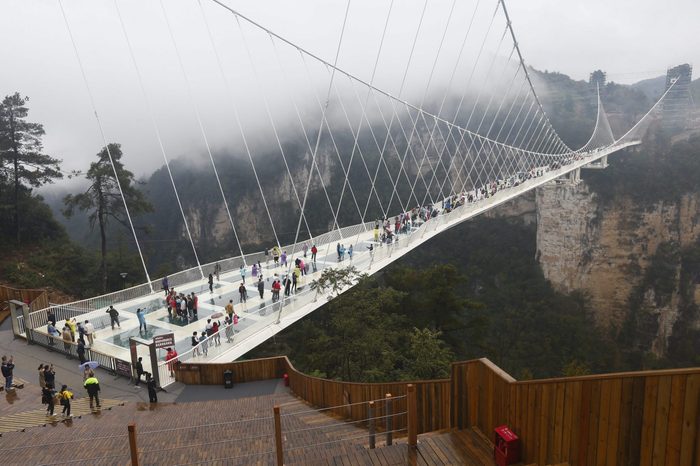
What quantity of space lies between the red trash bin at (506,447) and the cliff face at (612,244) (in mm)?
48261

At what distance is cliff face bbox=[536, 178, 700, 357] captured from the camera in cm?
4394

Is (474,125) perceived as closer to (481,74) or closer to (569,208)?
(481,74)

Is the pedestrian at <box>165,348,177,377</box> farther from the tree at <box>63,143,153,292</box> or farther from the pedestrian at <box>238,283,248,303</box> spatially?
the tree at <box>63,143,153,292</box>

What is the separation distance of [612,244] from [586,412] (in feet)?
174

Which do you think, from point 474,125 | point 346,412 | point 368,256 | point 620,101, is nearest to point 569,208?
point 474,125

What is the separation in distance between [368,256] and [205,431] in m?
10.8

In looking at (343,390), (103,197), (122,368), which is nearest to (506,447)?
(343,390)

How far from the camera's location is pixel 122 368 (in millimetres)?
9977

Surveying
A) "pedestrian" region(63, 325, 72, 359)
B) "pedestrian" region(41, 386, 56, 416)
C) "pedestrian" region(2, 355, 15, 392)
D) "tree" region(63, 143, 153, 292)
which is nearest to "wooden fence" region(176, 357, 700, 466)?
"pedestrian" region(41, 386, 56, 416)

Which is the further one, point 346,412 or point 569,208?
point 569,208

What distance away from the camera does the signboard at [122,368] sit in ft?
32.4

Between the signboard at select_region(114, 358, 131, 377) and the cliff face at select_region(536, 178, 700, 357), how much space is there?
4744 centimetres

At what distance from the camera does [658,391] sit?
2795 mm

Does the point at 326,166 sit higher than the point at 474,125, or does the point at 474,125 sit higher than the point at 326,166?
the point at 474,125
